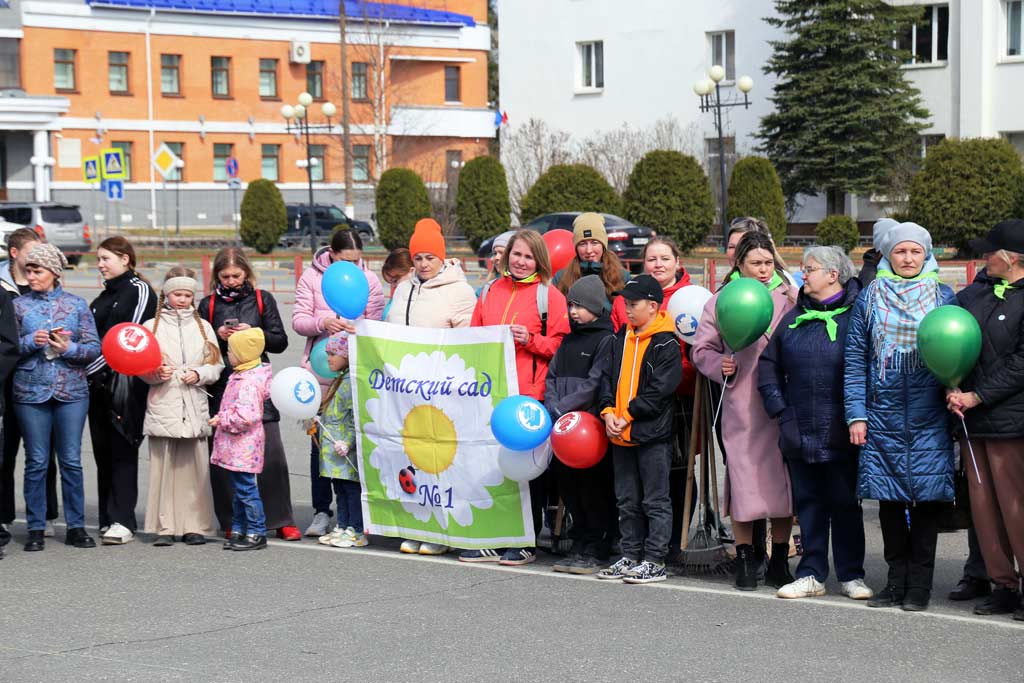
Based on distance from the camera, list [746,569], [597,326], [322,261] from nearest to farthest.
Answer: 1. [746,569]
2. [597,326]
3. [322,261]

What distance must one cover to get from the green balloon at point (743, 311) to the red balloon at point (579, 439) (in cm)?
94

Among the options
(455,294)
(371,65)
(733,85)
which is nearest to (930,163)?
(733,85)

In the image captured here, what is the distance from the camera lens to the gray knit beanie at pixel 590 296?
842 centimetres

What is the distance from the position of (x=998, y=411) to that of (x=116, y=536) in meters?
5.56

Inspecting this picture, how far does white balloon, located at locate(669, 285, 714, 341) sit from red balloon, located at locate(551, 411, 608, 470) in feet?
2.41

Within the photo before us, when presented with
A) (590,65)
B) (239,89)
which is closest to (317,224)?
(590,65)

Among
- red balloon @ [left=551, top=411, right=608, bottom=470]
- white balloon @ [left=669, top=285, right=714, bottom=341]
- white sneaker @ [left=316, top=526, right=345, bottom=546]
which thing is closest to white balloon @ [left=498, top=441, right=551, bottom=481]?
red balloon @ [left=551, top=411, right=608, bottom=470]

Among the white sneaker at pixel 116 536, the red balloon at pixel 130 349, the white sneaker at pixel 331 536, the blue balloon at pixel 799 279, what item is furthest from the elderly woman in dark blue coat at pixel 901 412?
the white sneaker at pixel 116 536

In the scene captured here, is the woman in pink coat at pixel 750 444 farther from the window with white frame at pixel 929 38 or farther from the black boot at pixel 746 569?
the window with white frame at pixel 929 38

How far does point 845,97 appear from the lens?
144 feet

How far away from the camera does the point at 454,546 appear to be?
356 inches

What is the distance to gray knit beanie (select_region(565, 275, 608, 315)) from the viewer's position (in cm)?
842

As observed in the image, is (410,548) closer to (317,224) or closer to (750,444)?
(750,444)

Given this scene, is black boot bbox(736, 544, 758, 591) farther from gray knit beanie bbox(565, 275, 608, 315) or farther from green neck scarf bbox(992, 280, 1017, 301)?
green neck scarf bbox(992, 280, 1017, 301)
